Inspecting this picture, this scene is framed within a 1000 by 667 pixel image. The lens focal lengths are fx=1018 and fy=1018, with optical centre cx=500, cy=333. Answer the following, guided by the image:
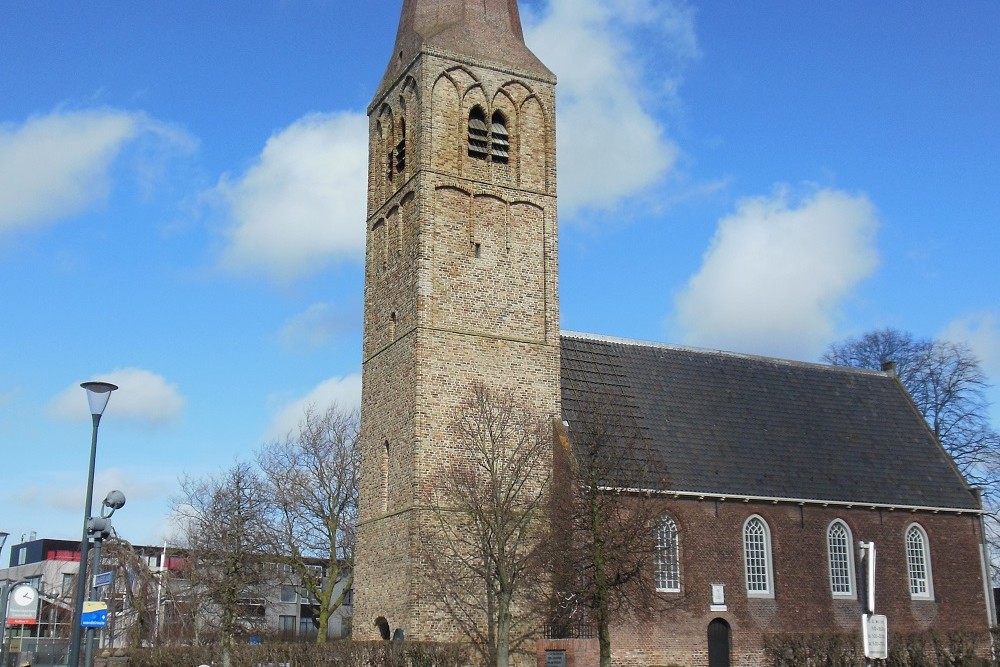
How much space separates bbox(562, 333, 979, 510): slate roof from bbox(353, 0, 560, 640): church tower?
3.11 meters

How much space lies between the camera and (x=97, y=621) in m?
23.7

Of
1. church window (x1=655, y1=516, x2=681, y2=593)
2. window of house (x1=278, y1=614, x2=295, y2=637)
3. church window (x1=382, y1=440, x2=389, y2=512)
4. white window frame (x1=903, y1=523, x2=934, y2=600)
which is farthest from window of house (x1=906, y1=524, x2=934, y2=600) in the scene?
window of house (x1=278, y1=614, x2=295, y2=637)

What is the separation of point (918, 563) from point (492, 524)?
59.7ft

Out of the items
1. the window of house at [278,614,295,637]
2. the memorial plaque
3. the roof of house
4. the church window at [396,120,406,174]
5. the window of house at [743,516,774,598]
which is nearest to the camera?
the memorial plaque

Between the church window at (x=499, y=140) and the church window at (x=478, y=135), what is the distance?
211mm

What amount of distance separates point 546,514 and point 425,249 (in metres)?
9.46

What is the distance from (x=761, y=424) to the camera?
37531 mm

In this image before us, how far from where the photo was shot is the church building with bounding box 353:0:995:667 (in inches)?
1249

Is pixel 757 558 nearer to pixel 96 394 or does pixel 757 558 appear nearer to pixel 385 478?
pixel 385 478

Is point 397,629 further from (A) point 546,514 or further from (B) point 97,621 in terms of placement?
(B) point 97,621

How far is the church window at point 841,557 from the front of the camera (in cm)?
3534

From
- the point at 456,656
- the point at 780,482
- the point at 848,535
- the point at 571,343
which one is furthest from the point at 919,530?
the point at 456,656

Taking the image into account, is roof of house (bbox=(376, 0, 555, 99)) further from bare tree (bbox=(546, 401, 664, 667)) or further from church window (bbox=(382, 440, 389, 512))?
bare tree (bbox=(546, 401, 664, 667))

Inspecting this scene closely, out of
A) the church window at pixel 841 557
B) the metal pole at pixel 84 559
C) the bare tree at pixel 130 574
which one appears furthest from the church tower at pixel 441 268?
the metal pole at pixel 84 559
